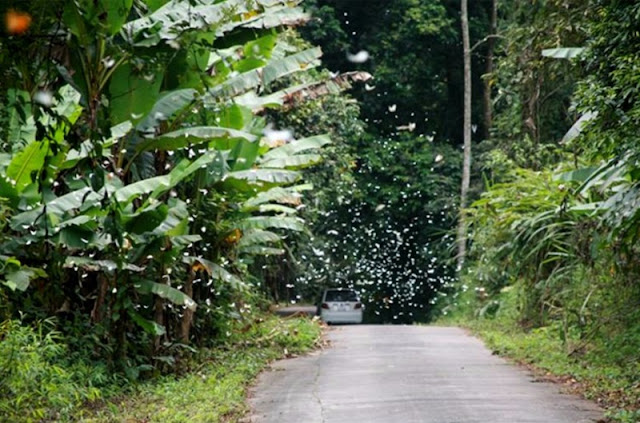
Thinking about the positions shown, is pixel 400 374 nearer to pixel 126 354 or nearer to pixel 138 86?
pixel 126 354

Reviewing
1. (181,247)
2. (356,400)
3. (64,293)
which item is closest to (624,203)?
(356,400)

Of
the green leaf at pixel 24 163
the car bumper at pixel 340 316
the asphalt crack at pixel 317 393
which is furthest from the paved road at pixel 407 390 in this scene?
the car bumper at pixel 340 316

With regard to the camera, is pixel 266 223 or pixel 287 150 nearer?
pixel 287 150

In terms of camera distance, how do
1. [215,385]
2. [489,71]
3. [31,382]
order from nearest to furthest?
[31,382], [215,385], [489,71]

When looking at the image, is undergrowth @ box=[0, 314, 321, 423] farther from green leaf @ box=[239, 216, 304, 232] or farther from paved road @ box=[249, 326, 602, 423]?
green leaf @ box=[239, 216, 304, 232]

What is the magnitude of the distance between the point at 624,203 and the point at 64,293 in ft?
23.1

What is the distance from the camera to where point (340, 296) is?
34906 millimetres

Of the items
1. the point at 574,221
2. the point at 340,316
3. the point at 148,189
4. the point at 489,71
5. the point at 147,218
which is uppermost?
the point at 489,71

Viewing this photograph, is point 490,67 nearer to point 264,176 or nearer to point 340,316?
point 340,316

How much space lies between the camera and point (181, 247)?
14531 mm

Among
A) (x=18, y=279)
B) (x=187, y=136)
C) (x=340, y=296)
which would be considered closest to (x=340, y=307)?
(x=340, y=296)

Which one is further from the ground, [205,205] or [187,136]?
[187,136]

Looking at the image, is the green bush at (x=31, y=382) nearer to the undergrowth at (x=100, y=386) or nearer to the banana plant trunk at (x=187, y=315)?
the undergrowth at (x=100, y=386)

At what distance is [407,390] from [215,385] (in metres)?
2.56
